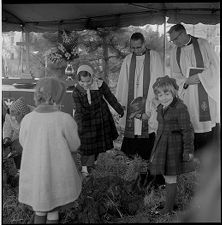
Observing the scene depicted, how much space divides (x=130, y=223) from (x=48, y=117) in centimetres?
94

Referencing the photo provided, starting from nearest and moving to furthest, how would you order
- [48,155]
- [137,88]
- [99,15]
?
[48,155], [99,15], [137,88]

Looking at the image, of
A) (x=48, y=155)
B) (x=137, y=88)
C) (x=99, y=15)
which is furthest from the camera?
(x=137, y=88)

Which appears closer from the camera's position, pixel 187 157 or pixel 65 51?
pixel 187 157

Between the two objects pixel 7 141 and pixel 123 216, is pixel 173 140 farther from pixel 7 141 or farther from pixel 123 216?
pixel 7 141

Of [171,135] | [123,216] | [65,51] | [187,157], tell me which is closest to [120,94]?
[65,51]

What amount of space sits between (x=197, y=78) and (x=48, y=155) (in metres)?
1.28

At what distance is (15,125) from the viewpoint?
2.98m

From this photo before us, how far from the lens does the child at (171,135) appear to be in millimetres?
2725

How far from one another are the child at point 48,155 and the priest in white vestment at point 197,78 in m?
0.98

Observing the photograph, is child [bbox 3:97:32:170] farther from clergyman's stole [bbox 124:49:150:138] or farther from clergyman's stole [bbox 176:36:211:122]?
clergyman's stole [bbox 176:36:211:122]

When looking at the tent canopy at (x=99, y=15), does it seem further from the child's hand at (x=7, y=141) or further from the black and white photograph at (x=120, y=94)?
the child's hand at (x=7, y=141)

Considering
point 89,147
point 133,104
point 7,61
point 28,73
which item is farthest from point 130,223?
point 7,61

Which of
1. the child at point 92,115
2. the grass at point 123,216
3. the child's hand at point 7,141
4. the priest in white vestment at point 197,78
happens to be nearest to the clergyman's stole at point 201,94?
the priest in white vestment at point 197,78

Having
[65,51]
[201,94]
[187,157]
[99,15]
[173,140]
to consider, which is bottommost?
[187,157]
